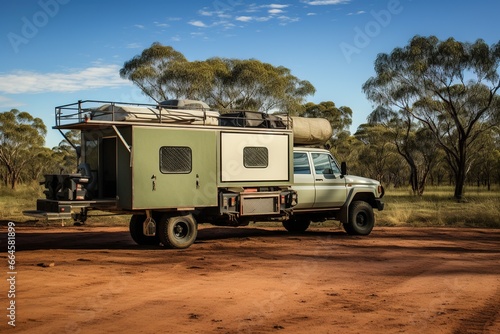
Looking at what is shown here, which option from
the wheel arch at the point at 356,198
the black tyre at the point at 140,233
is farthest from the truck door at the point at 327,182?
the black tyre at the point at 140,233

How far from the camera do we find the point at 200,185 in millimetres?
12758

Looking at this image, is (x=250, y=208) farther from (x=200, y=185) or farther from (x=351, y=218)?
(x=351, y=218)

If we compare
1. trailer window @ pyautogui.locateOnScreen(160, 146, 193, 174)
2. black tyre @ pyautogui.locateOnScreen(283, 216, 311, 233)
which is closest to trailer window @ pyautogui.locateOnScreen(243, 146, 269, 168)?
trailer window @ pyautogui.locateOnScreen(160, 146, 193, 174)

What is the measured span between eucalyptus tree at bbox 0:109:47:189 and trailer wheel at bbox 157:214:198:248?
45.1 metres

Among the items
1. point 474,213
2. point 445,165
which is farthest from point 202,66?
point 445,165

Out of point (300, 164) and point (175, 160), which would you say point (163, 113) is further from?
point (300, 164)

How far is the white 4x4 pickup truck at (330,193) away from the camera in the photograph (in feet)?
48.8

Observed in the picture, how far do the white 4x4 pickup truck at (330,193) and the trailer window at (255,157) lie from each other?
4.19 feet

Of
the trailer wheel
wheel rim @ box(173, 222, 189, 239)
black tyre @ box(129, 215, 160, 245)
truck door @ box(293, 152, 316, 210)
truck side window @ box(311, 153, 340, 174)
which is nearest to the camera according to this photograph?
the trailer wheel

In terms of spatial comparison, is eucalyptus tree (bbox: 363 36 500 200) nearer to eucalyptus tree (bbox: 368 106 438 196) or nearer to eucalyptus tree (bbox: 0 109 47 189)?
eucalyptus tree (bbox: 368 106 438 196)

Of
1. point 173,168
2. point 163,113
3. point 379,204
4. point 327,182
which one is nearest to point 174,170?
point 173,168

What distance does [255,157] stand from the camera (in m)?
13.6

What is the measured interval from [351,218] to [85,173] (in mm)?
6883

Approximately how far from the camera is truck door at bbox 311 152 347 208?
15102 mm
